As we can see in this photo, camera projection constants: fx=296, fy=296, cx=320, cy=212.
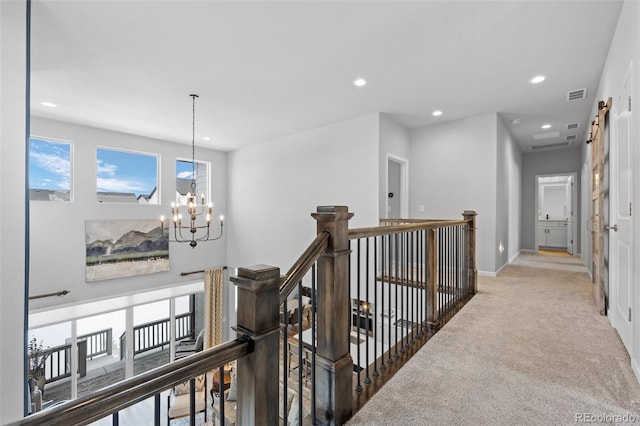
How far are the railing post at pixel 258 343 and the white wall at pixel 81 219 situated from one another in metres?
6.09

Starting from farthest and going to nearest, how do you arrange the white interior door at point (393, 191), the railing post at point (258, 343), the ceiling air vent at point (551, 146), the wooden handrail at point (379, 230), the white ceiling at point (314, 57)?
the ceiling air vent at point (551, 146)
the white interior door at point (393, 191)
the white ceiling at point (314, 57)
the wooden handrail at point (379, 230)
the railing post at point (258, 343)

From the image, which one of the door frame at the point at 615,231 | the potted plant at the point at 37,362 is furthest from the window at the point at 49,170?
the door frame at the point at 615,231

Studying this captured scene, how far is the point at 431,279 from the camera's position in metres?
2.61

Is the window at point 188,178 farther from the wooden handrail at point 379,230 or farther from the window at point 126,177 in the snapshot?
the wooden handrail at point 379,230

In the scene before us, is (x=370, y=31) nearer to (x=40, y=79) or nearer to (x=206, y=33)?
(x=206, y=33)

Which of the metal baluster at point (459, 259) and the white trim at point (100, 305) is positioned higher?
the metal baluster at point (459, 259)

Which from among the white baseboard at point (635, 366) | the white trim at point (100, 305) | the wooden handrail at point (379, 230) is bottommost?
the white trim at point (100, 305)

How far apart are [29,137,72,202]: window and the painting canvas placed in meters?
0.74

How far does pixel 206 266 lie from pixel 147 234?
164 centimetres

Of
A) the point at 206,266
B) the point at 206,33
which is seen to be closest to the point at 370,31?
the point at 206,33

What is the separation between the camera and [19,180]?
2.12 metres

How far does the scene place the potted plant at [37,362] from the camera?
4527mm

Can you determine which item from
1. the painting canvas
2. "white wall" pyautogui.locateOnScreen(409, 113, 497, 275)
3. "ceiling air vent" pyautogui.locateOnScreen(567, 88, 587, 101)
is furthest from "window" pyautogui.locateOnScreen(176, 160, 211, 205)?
"ceiling air vent" pyautogui.locateOnScreen(567, 88, 587, 101)

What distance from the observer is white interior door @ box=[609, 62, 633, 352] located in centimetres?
212
